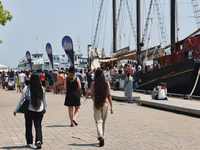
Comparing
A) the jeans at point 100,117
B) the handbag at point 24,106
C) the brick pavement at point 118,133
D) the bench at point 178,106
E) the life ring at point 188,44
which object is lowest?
the brick pavement at point 118,133

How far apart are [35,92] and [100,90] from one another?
4.61ft

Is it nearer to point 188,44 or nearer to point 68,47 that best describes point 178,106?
point 188,44

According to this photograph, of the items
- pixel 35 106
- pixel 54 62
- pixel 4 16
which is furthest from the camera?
pixel 54 62

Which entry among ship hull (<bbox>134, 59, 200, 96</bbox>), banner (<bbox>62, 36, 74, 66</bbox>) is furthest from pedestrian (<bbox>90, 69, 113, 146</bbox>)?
banner (<bbox>62, 36, 74, 66</bbox>)

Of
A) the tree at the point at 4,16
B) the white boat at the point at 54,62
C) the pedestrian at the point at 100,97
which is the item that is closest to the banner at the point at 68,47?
the tree at the point at 4,16

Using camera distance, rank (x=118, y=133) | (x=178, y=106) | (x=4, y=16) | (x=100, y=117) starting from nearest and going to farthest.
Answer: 1. (x=100, y=117)
2. (x=118, y=133)
3. (x=178, y=106)
4. (x=4, y=16)

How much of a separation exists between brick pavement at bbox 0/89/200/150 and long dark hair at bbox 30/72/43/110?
925 mm

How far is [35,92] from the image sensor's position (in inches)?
254

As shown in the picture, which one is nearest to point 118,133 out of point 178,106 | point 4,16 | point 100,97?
point 100,97

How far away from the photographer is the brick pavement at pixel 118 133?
669 cm

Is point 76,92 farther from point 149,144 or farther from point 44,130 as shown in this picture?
point 149,144

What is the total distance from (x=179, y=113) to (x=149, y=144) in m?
6.00

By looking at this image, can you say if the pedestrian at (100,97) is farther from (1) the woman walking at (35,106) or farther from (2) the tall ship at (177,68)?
(2) the tall ship at (177,68)

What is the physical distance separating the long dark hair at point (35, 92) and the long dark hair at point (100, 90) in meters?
1.21
